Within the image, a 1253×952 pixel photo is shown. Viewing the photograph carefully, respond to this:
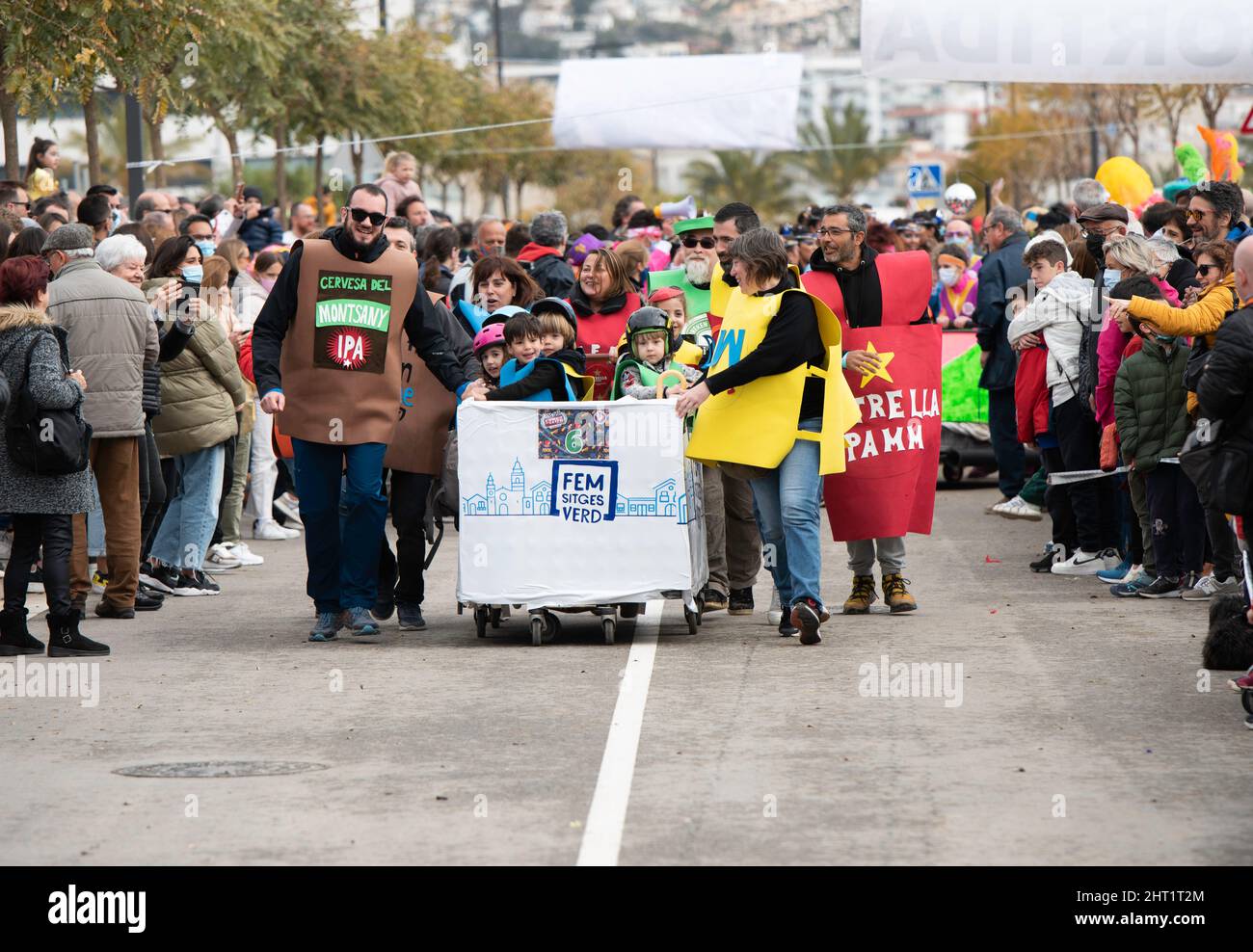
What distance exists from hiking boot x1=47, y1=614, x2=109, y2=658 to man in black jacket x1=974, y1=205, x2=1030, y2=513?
8.07 metres

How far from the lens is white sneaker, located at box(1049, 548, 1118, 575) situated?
43.7 ft

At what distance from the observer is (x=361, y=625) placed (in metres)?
10.8

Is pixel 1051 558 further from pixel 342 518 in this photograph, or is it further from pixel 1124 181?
pixel 1124 181

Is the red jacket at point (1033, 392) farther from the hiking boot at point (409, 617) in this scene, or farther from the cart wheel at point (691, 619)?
the hiking boot at point (409, 617)

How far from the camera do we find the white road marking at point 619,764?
6.28 m

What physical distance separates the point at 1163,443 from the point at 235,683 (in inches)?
221

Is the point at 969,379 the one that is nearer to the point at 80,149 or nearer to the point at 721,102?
the point at 721,102

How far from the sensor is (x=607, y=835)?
6398mm

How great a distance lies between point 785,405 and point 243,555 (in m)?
5.30

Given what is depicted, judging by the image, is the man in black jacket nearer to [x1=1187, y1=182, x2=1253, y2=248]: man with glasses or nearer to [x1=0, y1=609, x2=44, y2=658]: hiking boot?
[x1=1187, y1=182, x2=1253, y2=248]: man with glasses

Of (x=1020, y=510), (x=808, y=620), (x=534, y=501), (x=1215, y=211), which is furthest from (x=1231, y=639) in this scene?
(x=1020, y=510)

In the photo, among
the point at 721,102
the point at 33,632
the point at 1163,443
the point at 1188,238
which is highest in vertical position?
the point at 721,102

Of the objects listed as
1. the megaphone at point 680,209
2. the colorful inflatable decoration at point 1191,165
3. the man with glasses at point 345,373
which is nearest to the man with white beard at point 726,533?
the man with glasses at point 345,373
